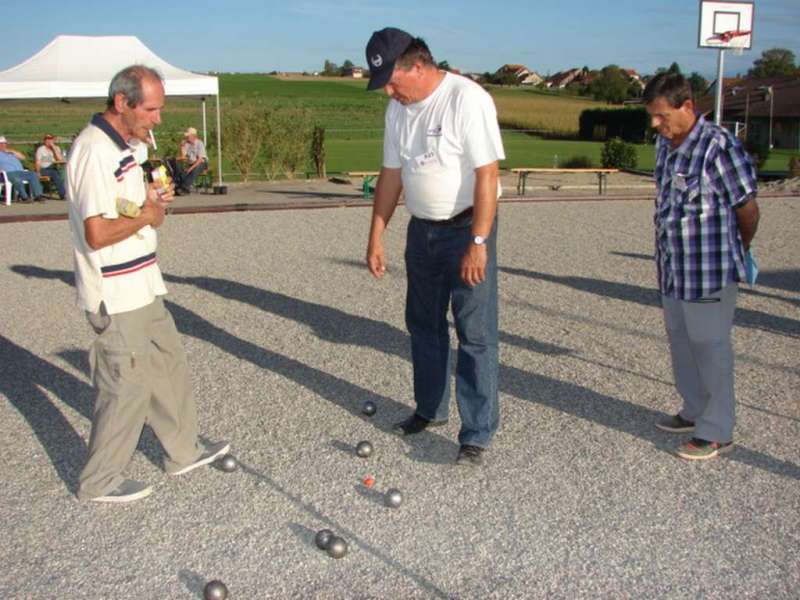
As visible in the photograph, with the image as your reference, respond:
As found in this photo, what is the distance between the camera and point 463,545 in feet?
12.5

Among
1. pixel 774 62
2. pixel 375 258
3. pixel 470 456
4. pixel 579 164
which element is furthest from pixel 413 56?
pixel 774 62

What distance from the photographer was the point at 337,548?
3.67 metres

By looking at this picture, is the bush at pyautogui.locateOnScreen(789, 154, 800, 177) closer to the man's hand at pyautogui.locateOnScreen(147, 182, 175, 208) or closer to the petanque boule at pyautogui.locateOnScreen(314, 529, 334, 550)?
the man's hand at pyautogui.locateOnScreen(147, 182, 175, 208)

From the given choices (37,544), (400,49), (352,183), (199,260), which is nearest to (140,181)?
(400,49)

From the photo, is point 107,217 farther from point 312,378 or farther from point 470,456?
point 312,378

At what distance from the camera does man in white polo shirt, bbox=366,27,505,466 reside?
4.24 metres

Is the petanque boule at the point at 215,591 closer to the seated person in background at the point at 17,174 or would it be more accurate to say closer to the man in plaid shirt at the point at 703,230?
the man in plaid shirt at the point at 703,230

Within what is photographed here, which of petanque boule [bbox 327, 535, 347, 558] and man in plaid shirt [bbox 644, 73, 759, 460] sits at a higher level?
man in plaid shirt [bbox 644, 73, 759, 460]

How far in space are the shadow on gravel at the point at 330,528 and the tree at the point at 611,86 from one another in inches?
3078

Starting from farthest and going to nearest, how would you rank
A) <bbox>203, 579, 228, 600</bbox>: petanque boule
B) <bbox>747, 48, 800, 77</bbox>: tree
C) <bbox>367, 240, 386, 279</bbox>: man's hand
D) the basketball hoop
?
<bbox>747, 48, 800, 77</bbox>: tree, the basketball hoop, <bbox>367, 240, 386, 279</bbox>: man's hand, <bbox>203, 579, 228, 600</bbox>: petanque boule

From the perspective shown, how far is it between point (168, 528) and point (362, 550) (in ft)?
2.94

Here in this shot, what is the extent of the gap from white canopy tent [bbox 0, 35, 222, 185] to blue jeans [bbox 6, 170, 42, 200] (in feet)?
5.18

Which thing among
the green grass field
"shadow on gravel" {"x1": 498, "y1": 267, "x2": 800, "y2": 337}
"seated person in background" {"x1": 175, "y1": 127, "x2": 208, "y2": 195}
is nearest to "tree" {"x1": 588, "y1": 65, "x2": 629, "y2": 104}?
the green grass field

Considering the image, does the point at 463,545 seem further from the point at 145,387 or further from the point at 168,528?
the point at 145,387
